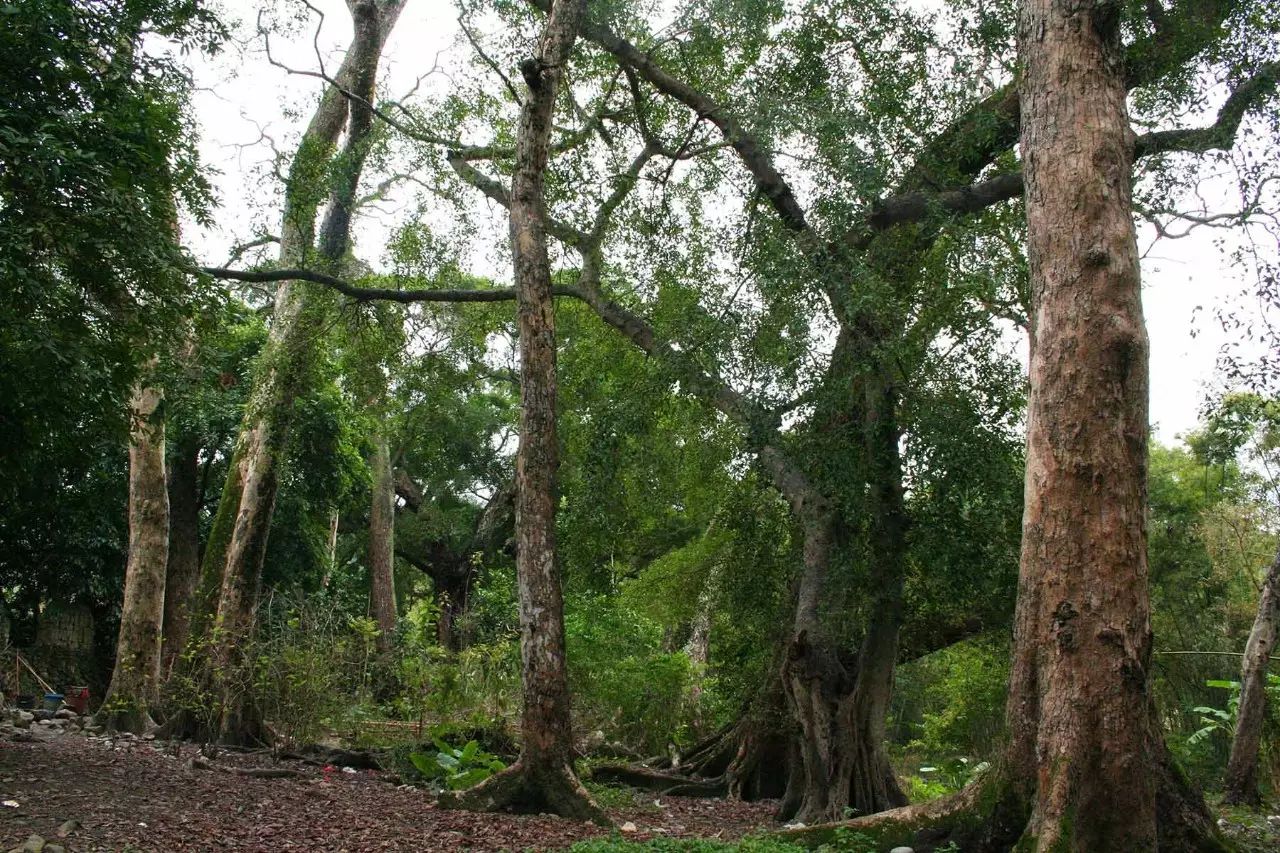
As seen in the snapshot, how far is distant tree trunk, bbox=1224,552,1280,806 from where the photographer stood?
10852 mm

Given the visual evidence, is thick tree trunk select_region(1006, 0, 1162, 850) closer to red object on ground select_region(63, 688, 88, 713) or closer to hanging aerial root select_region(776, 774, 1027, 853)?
hanging aerial root select_region(776, 774, 1027, 853)

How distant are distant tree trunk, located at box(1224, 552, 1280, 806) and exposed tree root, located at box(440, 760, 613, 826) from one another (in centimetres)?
734

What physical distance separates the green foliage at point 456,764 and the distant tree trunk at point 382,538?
12195mm

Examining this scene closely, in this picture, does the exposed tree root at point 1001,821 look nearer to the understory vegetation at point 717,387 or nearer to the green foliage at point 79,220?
the understory vegetation at point 717,387

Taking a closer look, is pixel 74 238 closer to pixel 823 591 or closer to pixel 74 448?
pixel 74 448

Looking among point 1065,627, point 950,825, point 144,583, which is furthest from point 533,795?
point 144,583

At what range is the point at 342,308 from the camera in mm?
12586

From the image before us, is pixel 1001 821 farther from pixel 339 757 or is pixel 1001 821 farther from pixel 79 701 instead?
pixel 79 701

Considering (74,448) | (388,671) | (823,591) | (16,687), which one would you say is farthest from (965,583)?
(16,687)

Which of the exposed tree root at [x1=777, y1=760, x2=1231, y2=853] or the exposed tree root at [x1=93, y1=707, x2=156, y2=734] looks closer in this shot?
the exposed tree root at [x1=777, y1=760, x2=1231, y2=853]

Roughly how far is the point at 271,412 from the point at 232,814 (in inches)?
253

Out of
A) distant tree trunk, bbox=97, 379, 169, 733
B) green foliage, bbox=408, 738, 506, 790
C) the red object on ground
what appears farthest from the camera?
the red object on ground

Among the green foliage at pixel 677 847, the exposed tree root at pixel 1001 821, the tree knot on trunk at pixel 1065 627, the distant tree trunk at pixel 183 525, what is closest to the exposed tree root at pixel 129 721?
the distant tree trunk at pixel 183 525

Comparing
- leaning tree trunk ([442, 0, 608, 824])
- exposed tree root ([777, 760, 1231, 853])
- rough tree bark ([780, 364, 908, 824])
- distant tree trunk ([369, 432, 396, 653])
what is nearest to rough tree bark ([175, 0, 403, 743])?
leaning tree trunk ([442, 0, 608, 824])
